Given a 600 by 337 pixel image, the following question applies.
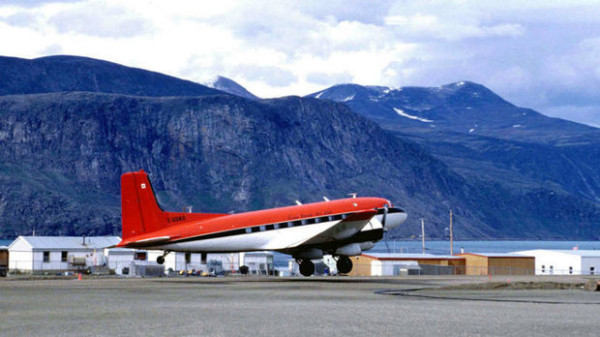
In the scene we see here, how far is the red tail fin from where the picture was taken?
202 feet

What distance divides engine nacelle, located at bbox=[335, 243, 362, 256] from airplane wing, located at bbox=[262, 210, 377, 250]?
1201 millimetres

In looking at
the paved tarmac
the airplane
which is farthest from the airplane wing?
the paved tarmac

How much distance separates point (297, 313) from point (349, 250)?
107ft

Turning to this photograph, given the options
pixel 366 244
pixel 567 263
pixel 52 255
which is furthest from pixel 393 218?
pixel 52 255

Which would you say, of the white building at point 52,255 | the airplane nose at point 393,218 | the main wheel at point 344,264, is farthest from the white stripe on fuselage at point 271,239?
the white building at point 52,255

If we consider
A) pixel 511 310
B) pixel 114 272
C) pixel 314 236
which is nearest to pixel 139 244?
pixel 314 236

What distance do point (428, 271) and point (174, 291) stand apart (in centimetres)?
6882

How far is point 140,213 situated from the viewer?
61.6 m

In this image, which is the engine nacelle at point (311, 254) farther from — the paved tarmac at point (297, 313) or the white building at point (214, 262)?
the white building at point (214, 262)

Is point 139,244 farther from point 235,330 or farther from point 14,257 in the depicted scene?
point 14,257

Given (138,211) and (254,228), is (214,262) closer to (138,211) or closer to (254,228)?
(254,228)

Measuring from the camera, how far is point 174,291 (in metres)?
48.0

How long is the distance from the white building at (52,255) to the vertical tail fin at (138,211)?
59796 mm

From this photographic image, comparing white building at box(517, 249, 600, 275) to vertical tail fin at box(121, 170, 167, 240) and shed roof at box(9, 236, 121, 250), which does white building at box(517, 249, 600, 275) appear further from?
vertical tail fin at box(121, 170, 167, 240)
